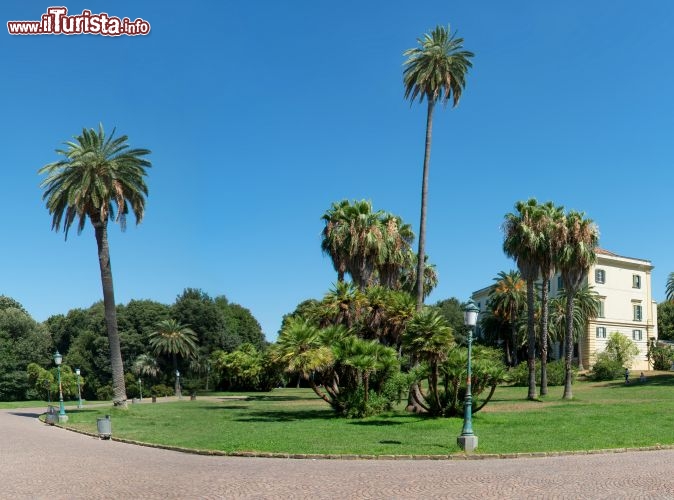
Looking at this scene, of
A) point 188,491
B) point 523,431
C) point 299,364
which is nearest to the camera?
point 188,491

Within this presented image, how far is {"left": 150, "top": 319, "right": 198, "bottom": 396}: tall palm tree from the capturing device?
3076 inches

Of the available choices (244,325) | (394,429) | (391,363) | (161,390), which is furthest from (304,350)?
(244,325)

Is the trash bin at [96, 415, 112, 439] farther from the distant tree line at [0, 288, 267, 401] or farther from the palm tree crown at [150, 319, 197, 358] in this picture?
the palm tree crown at [150, 319, 197, 358]

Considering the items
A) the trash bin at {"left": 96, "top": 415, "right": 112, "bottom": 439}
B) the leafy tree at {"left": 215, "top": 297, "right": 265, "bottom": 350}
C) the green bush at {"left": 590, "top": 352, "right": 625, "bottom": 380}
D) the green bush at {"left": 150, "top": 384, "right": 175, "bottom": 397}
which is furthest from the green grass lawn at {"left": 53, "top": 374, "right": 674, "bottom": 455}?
the leafy tree at {"left": 215, "top": 297, "right": 265, "bottom": 350}

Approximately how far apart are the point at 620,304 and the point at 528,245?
40.1 m

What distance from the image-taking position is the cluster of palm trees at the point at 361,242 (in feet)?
162

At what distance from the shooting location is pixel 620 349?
72938 mm

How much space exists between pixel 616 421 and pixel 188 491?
20.7 metres

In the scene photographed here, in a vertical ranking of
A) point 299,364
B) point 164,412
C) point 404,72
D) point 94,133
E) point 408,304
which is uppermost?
point 404,72

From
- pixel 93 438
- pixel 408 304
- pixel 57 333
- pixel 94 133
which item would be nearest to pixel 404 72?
pixel 408 304

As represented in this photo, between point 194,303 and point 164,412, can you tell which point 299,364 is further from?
point 194,303

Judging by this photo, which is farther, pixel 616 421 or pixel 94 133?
pixel 94 133

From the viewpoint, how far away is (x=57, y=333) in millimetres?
96438

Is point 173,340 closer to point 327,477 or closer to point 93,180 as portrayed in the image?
point 93,180
